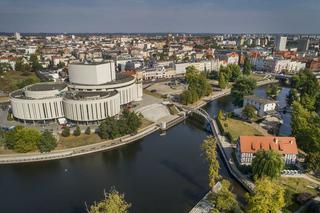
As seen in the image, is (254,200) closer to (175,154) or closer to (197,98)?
(175,154)

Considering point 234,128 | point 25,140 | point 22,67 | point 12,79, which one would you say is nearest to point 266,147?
point 234,128

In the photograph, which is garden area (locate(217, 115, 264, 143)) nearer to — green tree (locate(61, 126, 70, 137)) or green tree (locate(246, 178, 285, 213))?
green tree (locate(246, 178, 285, 213))

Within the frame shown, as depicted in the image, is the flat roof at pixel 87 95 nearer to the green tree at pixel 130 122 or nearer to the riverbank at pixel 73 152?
the green tree at pixel 130 122

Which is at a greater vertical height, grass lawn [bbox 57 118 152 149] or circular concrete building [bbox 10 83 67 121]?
circular concrete building [bbox 10 83 67 121]

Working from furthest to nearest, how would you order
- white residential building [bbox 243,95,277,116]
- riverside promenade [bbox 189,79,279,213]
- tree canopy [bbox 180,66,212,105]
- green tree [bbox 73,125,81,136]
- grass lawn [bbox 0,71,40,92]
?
1. grass lawn [bbox 0,71,40,92]
2. tree canopy [bbox 180,66,212,105]
3. white residential building [bbox 243,95,277,116]
4. green tree [bbox 73,125,81,136]
5. riverside promenade [bbox 189,79,279,213]

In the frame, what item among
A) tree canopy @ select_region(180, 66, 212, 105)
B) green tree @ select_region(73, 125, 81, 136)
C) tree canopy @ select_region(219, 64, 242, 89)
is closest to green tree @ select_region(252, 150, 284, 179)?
green tree @ select_region(73, 125, 81, 136)

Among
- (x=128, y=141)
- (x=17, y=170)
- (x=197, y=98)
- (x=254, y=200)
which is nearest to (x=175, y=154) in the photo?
(x=128, y=141)
